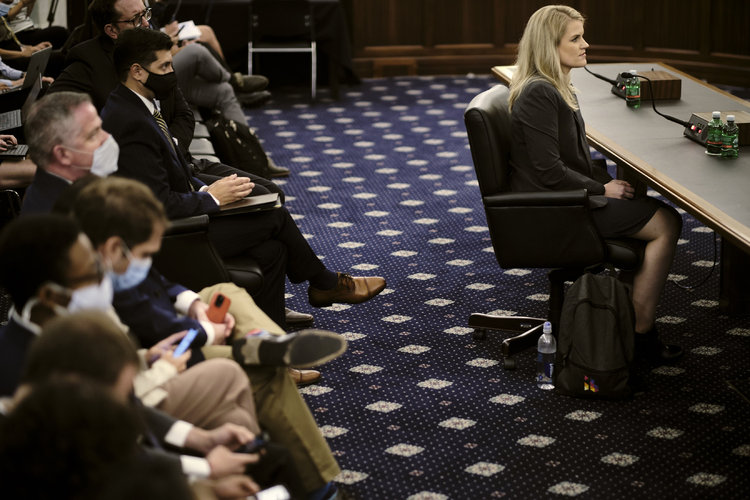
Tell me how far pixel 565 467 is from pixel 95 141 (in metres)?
1.69

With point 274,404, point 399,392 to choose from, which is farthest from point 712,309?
point 274,404

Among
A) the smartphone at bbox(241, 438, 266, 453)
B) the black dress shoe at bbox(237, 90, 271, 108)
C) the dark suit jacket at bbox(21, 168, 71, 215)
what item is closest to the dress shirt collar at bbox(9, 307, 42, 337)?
the smartphone at bbox(241, 438, 266, 453)

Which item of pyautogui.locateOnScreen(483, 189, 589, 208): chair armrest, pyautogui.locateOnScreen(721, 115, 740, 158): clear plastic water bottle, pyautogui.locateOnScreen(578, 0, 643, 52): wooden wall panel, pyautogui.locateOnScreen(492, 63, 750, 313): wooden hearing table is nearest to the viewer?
pyautogui.locateOnScreen(492, 63, 750, 313): wooden hearing table

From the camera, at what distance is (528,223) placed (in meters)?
3.68

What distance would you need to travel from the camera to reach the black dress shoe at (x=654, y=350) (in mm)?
3766

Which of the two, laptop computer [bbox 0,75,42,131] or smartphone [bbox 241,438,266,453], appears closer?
smartphone [bbox 241,438,266,453]

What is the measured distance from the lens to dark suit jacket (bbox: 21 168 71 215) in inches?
111

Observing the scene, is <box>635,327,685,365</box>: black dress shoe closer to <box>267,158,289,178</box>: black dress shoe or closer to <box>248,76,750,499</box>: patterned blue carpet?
<box>248,76,750,499</box>: patterned blue carpet

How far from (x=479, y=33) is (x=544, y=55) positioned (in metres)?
6.10

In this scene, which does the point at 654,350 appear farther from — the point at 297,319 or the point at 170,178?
the point at 170,178

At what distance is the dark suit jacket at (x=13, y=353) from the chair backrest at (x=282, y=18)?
6619mm

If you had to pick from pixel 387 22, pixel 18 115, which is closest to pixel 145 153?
pixel 18 115

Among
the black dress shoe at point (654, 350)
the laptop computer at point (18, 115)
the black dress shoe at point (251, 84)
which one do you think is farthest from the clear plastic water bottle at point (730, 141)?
the black dress shoe at point (251, 84)

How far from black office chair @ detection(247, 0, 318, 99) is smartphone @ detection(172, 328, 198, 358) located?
6057mm
